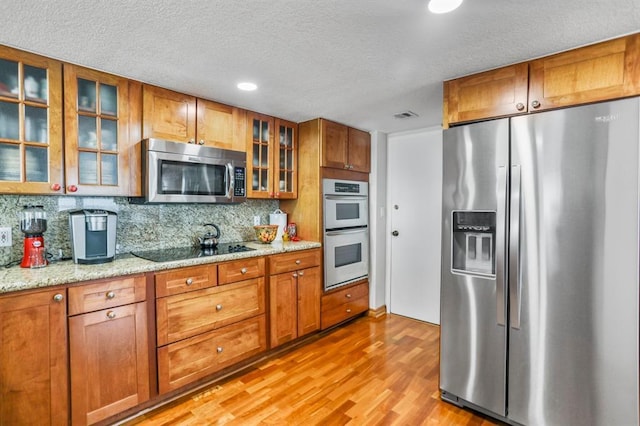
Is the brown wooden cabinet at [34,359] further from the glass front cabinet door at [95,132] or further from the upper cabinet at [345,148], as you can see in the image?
the upper cabinet at [345,148]

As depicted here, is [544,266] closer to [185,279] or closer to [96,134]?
[185,279]

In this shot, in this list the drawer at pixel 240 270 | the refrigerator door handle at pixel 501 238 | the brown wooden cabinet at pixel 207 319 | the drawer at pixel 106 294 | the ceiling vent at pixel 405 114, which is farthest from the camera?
the ceiling vent at pixel 405 114

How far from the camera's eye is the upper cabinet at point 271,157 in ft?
9.84

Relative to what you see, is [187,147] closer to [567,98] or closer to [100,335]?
[100,335]

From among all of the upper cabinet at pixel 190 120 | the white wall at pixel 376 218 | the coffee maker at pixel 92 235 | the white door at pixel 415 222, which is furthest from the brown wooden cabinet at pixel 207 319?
the white door at pixel 415 222

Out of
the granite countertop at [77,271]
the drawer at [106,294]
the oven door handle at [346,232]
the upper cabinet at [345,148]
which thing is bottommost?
the drawer at [106,294]

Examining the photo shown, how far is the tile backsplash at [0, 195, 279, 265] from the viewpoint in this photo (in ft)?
6.69

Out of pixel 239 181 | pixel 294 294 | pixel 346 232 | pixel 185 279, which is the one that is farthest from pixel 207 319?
pixel 346 232

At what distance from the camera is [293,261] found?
9.61 ft

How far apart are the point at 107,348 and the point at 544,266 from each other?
8.42ft

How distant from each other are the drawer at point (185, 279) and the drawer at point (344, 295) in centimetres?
131

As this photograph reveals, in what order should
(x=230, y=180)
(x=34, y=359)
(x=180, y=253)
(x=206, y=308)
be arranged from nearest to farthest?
(x=34, y=359)
(x=206, y=308)
(x=180, y=253)
(x=230, y=180)

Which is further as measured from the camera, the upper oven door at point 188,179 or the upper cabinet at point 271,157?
the upper cabinet at point 271,157

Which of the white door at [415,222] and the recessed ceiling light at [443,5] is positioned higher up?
the recessed ceiling light at [443,5]
